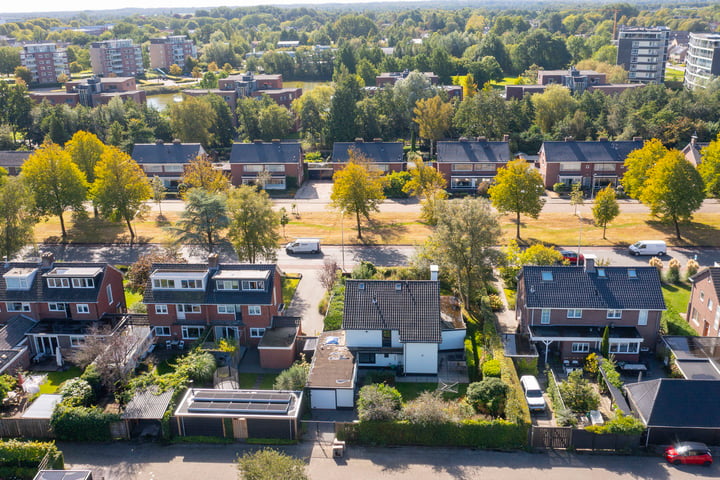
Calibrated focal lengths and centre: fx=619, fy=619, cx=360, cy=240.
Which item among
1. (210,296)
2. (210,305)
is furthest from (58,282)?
(210,305)

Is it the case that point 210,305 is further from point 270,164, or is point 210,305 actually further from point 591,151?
point 591,151

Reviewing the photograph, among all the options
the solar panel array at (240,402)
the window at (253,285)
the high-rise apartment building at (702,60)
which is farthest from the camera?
the high-rise apartment building at (702,60)

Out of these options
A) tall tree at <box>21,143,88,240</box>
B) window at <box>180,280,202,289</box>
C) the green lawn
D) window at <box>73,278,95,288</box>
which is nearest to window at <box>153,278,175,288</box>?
window at <box>180,280,202,289</box>

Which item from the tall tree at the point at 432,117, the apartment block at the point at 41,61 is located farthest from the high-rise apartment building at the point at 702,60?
the apartment block at the point at 41,61

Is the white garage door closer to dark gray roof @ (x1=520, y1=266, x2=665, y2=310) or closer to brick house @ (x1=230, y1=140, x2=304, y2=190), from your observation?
dark gray roof @ (x1=520, y1=266, x2=665, y2=310)

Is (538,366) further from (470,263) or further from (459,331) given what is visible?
(470,263)

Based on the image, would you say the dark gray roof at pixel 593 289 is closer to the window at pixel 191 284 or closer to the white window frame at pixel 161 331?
the window at pixel 191 284

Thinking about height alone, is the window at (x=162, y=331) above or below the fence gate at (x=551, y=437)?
above
